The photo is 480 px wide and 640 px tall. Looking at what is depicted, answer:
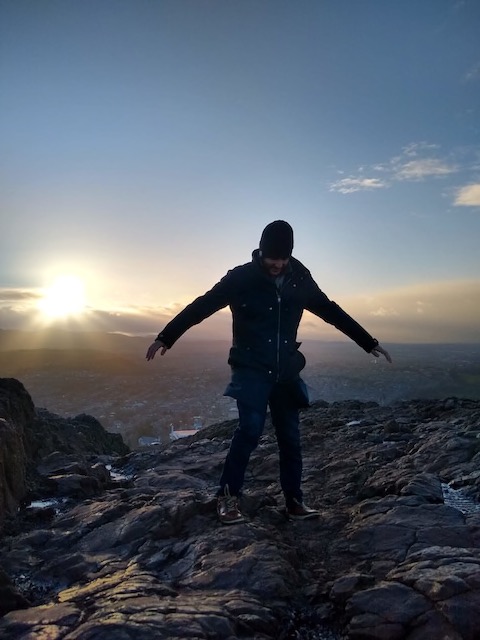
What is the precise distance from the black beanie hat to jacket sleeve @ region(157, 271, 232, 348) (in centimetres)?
56

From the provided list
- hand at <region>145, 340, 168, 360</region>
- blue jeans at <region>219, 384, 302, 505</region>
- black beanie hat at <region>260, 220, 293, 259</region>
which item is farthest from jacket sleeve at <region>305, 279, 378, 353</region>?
hand at <region>145, 340, 168, 360</region>

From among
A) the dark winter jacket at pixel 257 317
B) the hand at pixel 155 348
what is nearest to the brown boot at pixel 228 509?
the dark winter jacket at pixel 257 317

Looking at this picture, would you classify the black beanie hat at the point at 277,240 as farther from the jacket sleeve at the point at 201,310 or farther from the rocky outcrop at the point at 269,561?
the rocky outcrop at the point at 269,561

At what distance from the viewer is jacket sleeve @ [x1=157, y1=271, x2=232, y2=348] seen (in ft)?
19.0

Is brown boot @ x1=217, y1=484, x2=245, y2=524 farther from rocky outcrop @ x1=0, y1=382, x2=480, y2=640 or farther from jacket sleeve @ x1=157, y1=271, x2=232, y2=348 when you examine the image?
jacket sleeve @ x1=157, y1=271, x2=232, y2=348

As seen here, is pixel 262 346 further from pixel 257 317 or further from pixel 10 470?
pixel 10 470

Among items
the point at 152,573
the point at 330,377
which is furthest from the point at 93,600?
the point at 330,377

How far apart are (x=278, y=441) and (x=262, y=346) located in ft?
4.11

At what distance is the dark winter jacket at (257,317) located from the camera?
5.71 m

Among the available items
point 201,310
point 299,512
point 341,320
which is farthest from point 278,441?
point 201,310

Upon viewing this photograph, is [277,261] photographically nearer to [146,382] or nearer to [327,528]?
[327,528]

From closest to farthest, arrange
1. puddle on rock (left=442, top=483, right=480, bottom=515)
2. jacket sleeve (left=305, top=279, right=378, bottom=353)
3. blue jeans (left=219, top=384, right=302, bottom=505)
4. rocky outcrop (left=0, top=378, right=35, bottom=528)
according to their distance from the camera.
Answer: blue jeans (left=219, top=384, right=302, bottom=505), puddle on rock (left=442, top=483, right=480, bottom=515), jacket sleeve (left=305, top=279, right=378, bottom=353), rocky outcrop (left=0, top=378, right=35, bottom=528)

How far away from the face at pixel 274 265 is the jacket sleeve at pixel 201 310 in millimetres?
458

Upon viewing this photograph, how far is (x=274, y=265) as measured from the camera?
571 cm
